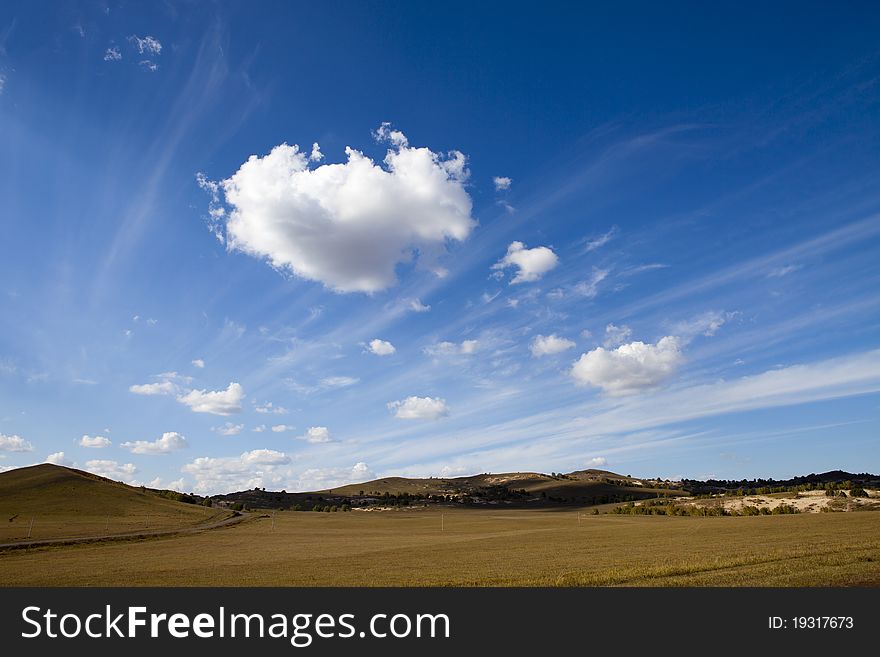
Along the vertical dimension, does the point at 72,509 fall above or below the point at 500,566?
below

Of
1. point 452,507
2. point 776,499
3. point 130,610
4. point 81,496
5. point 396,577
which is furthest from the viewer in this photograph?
point 452,507

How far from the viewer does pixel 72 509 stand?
340 feet

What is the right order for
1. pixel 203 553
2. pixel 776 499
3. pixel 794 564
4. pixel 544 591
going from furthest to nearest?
pixel 776 499 < pixel 203 553 < pixel 794 564 < pixel 544 591

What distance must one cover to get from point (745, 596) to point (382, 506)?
496ft

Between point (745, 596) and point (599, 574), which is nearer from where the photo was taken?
point (745, 596)

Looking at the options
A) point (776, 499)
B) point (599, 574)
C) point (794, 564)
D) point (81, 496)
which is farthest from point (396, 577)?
point (81, 496)

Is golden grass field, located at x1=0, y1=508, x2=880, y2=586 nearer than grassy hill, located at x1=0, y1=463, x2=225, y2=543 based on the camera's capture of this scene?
Yes

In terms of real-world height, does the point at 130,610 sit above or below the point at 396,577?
above

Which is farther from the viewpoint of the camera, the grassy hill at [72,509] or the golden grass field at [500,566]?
the grassy hill at [72,509]

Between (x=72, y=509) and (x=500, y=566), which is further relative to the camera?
(x=72, y=509)

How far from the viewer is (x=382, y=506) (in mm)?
159625

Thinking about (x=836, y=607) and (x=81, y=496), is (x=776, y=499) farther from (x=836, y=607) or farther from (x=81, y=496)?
(x=81, y=496)

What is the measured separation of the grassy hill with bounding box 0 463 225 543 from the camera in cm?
7871

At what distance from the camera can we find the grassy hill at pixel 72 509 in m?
78.7
